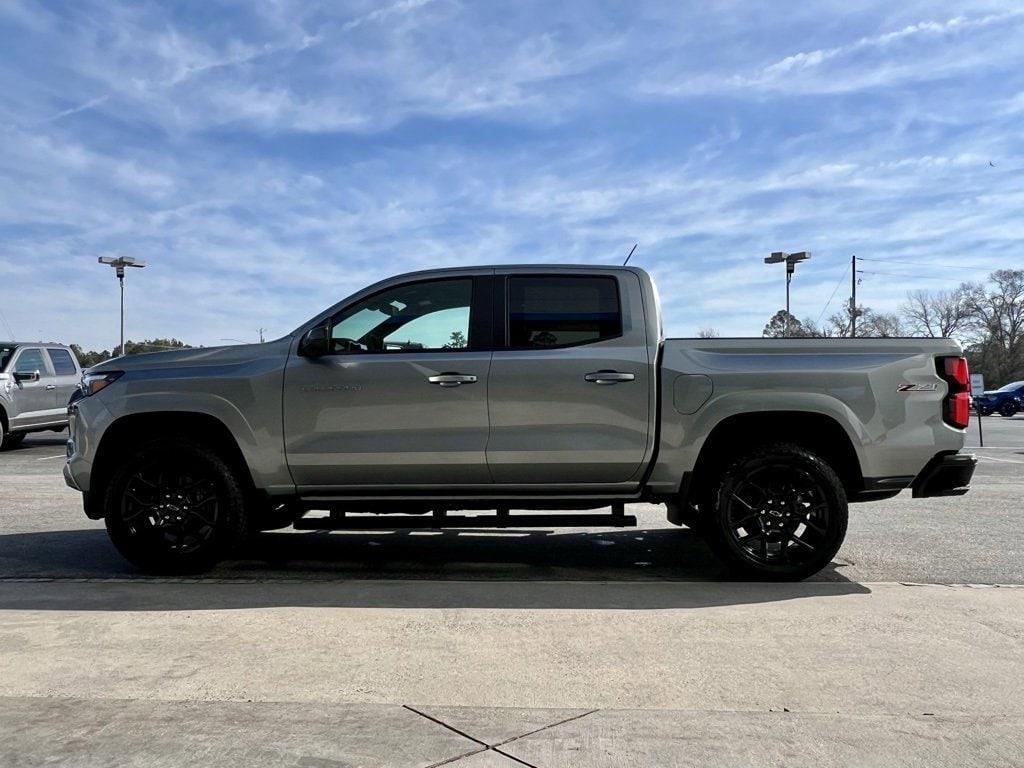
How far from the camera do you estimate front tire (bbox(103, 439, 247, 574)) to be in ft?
17.2

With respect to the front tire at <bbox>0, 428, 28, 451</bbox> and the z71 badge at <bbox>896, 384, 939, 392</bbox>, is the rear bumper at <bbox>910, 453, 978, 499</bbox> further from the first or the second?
the front tire at <bbox>0, 428, 28, 451</bbox>

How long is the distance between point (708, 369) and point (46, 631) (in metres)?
3.82

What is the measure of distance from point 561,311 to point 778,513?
183 cm

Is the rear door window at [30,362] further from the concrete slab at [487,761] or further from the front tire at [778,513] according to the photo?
the concrete slab at [487,761]

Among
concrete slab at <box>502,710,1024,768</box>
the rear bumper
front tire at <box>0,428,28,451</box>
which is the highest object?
front tire at <box>0,428,28,451</box>

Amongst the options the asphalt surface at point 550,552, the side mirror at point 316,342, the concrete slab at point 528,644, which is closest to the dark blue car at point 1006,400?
the asphalt surface at point 550,552

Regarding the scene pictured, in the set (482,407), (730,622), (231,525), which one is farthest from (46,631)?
(730,622)

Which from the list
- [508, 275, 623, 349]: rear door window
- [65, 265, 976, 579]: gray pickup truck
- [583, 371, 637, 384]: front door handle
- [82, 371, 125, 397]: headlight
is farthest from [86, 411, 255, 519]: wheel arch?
[583, 371, 637, 384]: front door handle

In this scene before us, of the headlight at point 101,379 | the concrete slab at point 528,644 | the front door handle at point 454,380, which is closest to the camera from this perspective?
the concrete slab at point 528,644

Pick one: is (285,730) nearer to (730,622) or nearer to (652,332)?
(730,622)

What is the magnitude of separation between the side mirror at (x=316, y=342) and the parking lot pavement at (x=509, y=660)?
141 centimetres

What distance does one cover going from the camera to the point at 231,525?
5.21 m

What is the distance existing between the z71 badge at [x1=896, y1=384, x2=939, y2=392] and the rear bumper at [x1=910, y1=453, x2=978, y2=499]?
0.41m

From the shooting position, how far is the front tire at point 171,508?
5238mm
